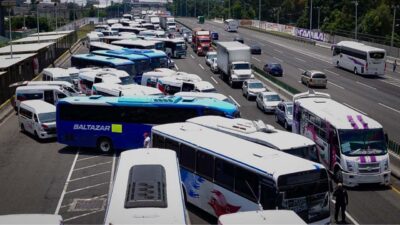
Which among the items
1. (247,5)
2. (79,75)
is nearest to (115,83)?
(79,75)

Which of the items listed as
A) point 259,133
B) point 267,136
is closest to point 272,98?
point 259,133

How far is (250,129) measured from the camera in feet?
69.4

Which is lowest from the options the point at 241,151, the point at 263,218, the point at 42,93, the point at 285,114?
the point at 285,114

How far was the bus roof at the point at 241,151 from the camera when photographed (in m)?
15.5

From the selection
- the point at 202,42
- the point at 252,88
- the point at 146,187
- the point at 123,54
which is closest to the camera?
the point at 146,187

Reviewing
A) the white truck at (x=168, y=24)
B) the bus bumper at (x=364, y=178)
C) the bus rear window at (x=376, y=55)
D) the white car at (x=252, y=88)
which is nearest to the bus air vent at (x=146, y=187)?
the bus bumper at (x=364, y=178)

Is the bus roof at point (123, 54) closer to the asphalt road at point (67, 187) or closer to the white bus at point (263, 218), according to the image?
the asphalt road at point (67, 187)

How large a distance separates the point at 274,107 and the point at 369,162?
16.7 m

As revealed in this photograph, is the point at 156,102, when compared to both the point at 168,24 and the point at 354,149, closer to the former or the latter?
the point at 354,149

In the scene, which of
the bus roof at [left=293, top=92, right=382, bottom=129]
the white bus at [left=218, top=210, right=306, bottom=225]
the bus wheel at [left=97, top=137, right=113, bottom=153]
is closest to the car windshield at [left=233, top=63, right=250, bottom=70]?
the bus roof at [left=293, top=92, right=382, bottom=129]

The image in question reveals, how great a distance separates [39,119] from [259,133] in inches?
581

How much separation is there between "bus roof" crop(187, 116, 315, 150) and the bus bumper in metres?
3.11

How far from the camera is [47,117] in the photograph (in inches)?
1196

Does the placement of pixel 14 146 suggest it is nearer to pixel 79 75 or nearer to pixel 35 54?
pixel 79 75
